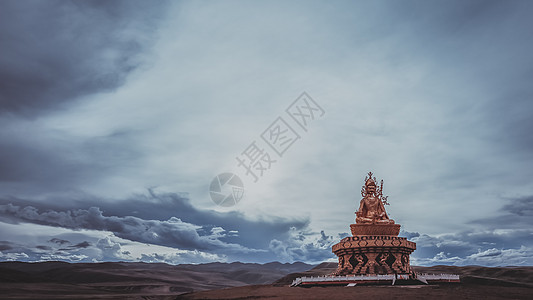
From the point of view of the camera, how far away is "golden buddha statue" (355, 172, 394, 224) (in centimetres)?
2877

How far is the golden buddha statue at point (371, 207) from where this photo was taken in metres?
28.8

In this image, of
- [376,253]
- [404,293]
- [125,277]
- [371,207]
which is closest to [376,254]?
A: [376,253]

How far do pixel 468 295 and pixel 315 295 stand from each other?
6.08m

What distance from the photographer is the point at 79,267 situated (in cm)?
8881

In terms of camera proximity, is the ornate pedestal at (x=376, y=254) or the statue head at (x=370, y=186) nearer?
the ornate pedestal at (x=376, y=254)

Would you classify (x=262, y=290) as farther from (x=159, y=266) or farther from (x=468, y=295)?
(x=159, y=266)

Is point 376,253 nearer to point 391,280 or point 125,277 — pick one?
point 391,280

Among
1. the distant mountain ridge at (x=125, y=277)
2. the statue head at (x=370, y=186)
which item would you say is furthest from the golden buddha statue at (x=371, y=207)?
the distant mountain ridge at (x=125, y=277)

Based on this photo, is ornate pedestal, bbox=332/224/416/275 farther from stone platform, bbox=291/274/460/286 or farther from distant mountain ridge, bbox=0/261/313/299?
distant mountain ridge, bbox=0/261/313/299

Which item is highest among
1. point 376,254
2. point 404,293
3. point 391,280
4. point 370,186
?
point 370,186

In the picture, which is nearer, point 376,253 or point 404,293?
point 404,293

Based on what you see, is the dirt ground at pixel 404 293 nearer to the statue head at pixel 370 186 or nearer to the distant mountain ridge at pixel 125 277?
the statue head at pixel 370 186

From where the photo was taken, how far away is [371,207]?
2950 cm

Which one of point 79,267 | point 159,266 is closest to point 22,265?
point 79,267
